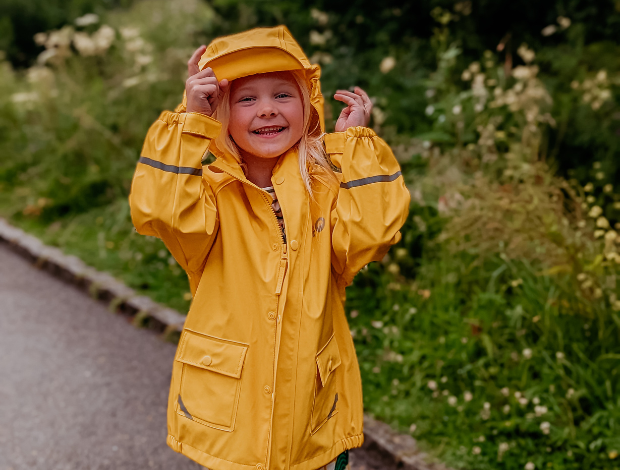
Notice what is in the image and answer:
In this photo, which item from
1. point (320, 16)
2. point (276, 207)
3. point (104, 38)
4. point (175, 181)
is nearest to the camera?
point (175, 181)

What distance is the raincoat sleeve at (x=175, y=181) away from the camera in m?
1.73

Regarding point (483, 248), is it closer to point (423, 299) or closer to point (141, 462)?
point (423, 299)

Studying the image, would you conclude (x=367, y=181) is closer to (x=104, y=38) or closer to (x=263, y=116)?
(x=263, y=116)

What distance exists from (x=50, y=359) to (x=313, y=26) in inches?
158

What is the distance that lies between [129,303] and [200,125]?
11.9ft

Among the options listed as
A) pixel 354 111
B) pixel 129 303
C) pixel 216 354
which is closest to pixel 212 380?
pixel 216 354

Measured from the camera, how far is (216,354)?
6.10ft

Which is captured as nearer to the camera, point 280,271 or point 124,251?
point 280,271

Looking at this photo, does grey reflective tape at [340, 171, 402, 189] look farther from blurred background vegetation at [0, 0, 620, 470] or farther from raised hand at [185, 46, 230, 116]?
blurred background vegetation at [0, 0, 620, 470]

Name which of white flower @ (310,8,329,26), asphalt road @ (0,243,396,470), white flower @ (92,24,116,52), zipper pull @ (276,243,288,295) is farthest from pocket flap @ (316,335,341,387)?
white flower @ (92,24,116,52)

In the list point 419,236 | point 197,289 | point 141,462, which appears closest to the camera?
point 197,289

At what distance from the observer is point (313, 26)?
6.35 metres

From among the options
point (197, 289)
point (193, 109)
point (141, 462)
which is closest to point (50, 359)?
point (141, 462)

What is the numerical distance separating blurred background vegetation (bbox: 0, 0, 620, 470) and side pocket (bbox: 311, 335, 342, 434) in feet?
4.05
